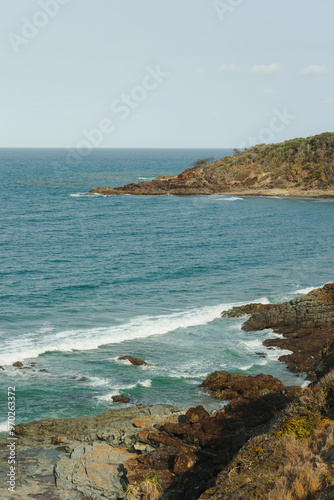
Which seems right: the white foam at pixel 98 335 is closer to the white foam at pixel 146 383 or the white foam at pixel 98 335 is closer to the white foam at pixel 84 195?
the white foam at pixel 146 383

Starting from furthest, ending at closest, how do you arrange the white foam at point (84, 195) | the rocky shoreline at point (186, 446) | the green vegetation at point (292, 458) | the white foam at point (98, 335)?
the white foam at point (84, 195) → the white foam at point (98, 335) → the rocky shoreline at point (186, 446) → the green vegetation at point (292, 458)

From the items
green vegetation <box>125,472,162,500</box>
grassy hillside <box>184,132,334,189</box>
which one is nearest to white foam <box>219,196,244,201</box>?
grassy hillside <box>184,132,334,189</box>

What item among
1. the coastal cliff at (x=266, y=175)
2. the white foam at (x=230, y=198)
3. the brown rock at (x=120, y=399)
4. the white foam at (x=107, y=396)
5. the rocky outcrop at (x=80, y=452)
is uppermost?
the coastal cliff at (x=266, y=175)

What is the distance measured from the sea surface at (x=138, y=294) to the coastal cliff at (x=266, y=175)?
2601 centimetres

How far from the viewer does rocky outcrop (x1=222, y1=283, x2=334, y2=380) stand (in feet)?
101

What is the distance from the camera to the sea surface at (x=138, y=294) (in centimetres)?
2577

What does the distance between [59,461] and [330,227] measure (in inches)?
2468

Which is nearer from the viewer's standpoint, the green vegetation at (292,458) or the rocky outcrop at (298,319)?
the green vegetation at (292,458)

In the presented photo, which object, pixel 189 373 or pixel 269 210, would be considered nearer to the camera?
pixel 189 373

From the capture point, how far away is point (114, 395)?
24219 mm

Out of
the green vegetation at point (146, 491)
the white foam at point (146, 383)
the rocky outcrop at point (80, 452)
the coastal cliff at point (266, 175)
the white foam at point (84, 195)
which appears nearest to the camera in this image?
the green vegetation at point (146, 491)

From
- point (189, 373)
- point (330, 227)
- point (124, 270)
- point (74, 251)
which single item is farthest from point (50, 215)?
point (189, 373)

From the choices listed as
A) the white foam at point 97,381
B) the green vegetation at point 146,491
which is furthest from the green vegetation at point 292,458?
the white foam at point 97,381

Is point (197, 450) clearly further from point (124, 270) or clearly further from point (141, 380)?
point (124, 270)
